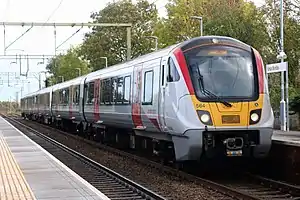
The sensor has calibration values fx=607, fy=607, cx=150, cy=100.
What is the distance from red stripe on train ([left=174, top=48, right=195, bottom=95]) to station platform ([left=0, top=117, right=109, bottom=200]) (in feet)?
9.77

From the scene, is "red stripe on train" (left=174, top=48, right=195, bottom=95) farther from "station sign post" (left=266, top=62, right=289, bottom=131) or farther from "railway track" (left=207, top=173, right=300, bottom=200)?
"station sign post" (left=266, top=62, right=289, bottom=131)

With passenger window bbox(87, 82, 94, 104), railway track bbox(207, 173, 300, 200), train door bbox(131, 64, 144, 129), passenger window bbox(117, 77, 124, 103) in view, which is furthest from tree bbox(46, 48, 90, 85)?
railway track bbox(207, 173, 300, 200)

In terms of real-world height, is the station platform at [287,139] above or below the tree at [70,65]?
below

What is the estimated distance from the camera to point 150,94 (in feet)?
50.4

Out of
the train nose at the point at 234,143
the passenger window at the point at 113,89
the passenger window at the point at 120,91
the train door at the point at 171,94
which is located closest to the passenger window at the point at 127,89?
the passenger window at the point at 120,91

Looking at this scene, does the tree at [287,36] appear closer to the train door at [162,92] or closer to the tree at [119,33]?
the tree at [119,33]

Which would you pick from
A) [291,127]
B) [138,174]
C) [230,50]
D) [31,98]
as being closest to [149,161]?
[138,174]

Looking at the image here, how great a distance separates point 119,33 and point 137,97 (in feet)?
163

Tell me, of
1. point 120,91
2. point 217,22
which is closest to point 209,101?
point 120,91

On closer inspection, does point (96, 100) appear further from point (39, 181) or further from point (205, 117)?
point (205, 117)

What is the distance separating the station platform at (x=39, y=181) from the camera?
10609 mm

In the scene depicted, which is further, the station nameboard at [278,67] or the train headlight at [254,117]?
the station nameboard at [278,67]

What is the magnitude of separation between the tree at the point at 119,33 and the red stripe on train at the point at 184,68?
5205 centimetres

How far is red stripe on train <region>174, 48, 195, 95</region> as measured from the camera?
12.9 metres
